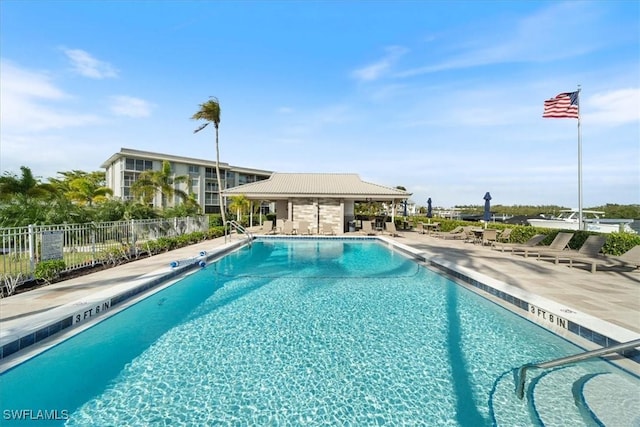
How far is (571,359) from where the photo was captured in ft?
9.66

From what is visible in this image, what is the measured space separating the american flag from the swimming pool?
38.9 ft

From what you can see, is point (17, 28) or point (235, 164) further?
point (235, 164)

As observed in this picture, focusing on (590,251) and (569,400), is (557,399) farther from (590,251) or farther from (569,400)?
(590,251)

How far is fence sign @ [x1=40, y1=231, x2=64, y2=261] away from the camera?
746 cm

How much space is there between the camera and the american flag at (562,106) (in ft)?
46.2

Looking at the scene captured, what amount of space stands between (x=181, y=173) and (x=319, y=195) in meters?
26.8

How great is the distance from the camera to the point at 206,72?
16.6 meters

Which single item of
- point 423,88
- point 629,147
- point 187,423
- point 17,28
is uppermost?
point 423,88

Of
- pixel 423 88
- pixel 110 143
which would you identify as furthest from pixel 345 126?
pixel 110 143

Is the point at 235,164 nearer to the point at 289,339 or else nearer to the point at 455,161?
the point at 455,161

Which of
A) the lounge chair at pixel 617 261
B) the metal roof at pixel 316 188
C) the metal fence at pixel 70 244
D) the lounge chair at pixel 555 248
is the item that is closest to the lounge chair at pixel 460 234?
the metal roof at pixel 316 188

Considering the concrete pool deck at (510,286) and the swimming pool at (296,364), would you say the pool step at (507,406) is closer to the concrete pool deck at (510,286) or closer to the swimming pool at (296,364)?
the swimming pool at (296,364)

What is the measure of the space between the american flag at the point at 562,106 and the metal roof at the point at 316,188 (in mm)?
8550

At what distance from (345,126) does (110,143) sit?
1053 inches
